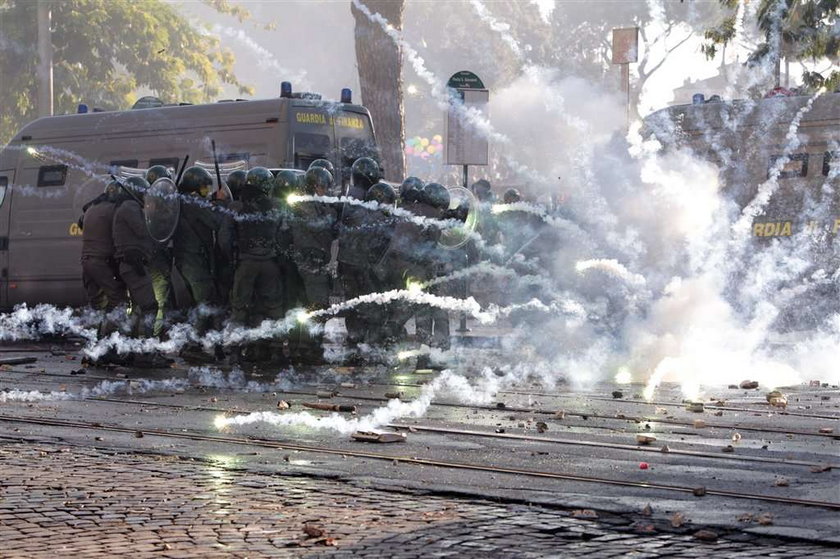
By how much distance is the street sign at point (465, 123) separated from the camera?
18.4 m

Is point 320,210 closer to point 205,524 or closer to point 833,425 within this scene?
point 833,425

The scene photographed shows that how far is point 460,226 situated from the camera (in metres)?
14.7

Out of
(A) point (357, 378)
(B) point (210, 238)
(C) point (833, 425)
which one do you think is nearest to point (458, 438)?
(C) point (833, 425)

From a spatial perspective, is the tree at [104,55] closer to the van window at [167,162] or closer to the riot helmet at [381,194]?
the van window at [167,162]

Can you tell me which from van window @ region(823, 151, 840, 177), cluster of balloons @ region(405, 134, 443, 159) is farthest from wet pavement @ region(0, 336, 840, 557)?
cluster of balloons @ region(405, 134, 443, 159)

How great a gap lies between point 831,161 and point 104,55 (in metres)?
21.6

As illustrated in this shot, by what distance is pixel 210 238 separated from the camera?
14.6 metres

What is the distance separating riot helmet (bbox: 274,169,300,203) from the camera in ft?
46.1

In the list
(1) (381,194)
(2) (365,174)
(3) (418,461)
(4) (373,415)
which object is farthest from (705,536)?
(2) (365,174)

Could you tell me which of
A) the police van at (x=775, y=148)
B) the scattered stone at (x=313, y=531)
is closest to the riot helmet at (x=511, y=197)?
the police van at (x=775, y=148)

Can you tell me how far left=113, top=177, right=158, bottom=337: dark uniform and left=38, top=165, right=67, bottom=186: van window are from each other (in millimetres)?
4629

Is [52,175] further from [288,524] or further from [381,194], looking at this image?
[288,524]

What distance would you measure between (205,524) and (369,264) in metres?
8.12

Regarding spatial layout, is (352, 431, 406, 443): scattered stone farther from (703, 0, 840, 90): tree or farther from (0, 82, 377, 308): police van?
(703, 0, 840, 90): tree
